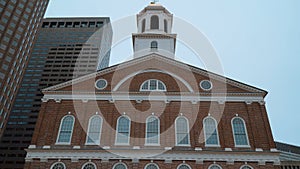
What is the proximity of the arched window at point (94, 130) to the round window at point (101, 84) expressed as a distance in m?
3.01

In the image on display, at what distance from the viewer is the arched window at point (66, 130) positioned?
82.6 ft

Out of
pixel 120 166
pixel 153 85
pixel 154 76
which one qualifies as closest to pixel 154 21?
pixel 154 76

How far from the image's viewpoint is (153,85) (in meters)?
28.4

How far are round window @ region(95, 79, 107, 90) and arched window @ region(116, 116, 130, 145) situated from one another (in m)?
3.73

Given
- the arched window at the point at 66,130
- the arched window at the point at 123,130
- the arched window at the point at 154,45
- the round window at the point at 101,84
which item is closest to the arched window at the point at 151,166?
the arched window at the point at 123,130

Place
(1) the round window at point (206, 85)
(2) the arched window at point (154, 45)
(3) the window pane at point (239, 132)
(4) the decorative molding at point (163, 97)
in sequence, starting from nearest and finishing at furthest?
(3) the window pane at point (239, 132)
(4) the decorative molding at point (163, 97)
(1) the round window at point (206, 85)
(2) the arched window at point (154, 45)

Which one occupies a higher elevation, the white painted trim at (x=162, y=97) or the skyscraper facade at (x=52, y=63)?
the skyscraper facade at (x=52, y=63)

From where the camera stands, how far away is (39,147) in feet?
80.4

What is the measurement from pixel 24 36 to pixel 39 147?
55.2 m

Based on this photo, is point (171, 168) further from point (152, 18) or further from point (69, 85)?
point (152, 18)

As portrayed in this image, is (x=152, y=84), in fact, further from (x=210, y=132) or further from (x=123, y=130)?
(x=210, y=132)

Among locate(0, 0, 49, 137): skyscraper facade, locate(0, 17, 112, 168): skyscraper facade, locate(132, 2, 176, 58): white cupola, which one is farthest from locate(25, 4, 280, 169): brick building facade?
locate(0, 17, 112, 168): skyscraper facade

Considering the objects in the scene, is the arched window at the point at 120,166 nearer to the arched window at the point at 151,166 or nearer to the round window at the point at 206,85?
the arched window at the point at 151,166

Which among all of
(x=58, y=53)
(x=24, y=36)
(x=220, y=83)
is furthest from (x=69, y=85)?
(x=58, y=53)
